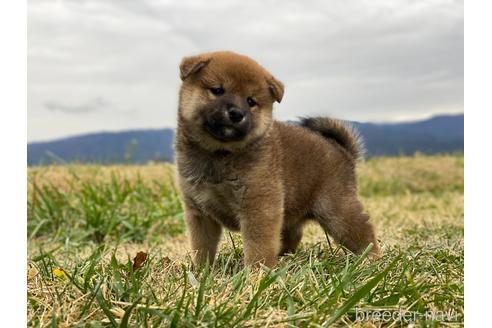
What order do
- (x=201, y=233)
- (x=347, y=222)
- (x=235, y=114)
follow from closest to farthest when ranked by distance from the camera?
(x=235, y=114) < (x=201, y=233) < (x=347, y=222)

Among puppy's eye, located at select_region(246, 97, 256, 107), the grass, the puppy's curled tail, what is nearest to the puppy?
puppy's eye, located at select_region(246, 97, 256, 107)

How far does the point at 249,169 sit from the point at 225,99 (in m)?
0.45

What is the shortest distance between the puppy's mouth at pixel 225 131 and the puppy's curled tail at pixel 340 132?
1041 millimetres

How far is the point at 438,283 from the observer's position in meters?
2.94

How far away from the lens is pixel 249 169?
345 cm

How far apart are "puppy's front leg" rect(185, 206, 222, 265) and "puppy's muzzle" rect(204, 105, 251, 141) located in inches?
24.5

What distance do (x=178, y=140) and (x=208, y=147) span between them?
0.26m

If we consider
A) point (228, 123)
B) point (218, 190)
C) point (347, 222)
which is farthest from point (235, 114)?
point (347, 222)

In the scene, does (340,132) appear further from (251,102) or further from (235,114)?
(235,114)

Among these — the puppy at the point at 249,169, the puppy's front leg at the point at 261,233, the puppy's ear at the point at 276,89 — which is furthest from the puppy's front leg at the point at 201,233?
the puppy's ear at the point at 276,89

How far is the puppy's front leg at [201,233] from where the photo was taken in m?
3.69

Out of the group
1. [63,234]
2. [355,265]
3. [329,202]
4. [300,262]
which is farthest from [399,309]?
[63,234]

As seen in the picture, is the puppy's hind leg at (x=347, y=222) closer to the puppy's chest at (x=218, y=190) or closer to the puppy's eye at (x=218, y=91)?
the puppy's chest at (x=218, y=190)

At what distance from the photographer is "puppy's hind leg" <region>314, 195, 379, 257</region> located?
3.80m
